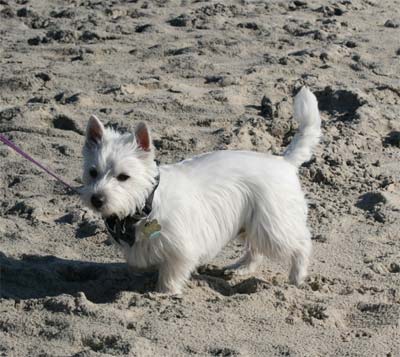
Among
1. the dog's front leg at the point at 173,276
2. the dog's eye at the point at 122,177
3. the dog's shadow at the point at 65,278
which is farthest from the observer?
the dog's shadow at the point at 65,278

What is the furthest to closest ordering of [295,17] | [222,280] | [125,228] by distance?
1. [295,17]
2. [222,280]
3. [125,228]

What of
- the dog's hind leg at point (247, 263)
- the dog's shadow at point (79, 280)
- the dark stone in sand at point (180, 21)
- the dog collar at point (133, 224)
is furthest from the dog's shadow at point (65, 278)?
the dark stone in sand at point (180, 21)

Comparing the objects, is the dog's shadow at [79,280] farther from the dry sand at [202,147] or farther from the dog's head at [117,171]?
the dog's head at [117,171]

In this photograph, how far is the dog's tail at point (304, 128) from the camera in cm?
576

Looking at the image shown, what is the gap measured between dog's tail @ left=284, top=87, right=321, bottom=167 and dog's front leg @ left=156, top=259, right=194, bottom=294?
1011 millimetres

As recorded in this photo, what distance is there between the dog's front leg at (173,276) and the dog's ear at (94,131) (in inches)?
32.5

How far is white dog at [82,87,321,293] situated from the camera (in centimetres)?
512

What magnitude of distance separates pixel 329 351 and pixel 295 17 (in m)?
6.95

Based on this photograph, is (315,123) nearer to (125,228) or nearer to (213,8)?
(125,228)

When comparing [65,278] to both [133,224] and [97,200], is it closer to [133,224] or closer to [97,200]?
[133,224]

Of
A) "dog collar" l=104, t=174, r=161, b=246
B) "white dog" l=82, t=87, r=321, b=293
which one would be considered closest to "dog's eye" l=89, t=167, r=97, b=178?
"white dog" l=82, t=87, r=321, b=293

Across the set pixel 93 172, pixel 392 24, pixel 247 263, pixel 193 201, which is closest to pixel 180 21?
pixel 392 24

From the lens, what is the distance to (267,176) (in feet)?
18.1

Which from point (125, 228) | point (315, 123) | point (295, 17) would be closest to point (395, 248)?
point (315, 123)
